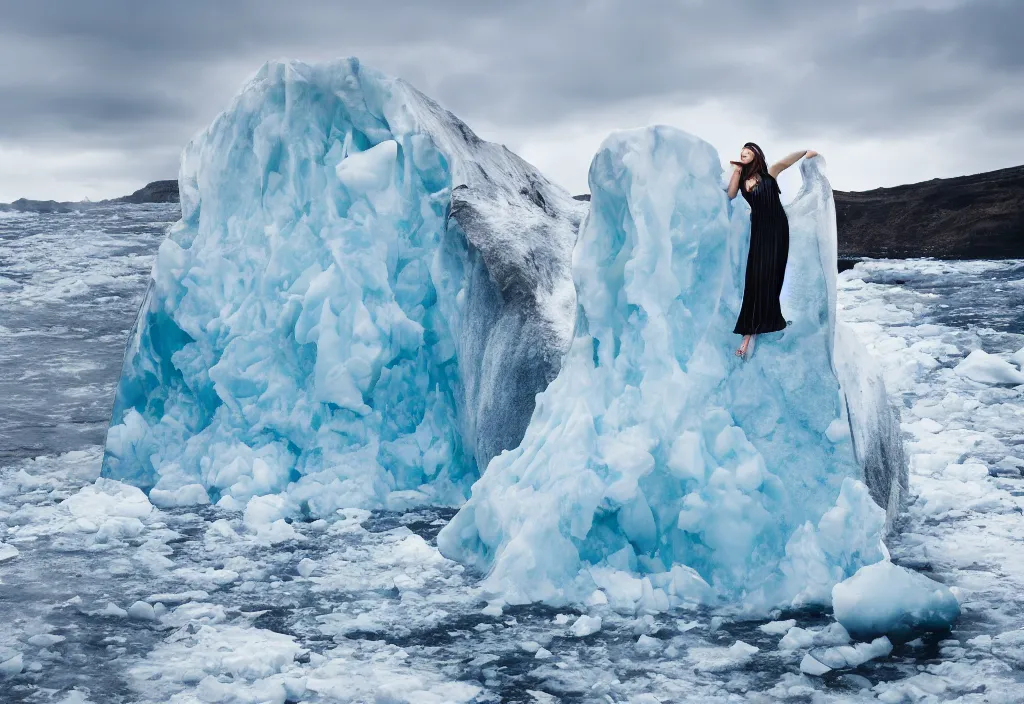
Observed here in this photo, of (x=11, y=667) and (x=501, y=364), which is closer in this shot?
(x=11, y=667)

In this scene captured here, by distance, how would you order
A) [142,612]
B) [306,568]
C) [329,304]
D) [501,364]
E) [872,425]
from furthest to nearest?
[329,304] < [501,364] < [872,425] < [306,568] < [142,612]

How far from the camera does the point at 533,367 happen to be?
7078 millimetres

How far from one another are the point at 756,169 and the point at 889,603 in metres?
2.62

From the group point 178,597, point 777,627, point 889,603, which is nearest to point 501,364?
point 178,597

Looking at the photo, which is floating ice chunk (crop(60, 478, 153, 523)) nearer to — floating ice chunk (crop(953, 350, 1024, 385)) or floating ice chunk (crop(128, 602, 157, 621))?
floating ice chunk (crop(128, 602, 157, 621))

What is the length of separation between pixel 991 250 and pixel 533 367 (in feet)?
69.9

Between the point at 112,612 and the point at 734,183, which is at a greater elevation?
the point at 734,183

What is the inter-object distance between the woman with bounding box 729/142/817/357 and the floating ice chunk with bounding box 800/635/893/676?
69.7 inches

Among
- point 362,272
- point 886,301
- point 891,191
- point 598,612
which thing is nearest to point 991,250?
point 891,191

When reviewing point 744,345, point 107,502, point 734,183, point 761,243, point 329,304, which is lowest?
point 107,502

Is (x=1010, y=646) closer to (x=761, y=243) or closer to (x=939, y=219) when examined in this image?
(x=761, y=243)

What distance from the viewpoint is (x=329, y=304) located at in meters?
7.93

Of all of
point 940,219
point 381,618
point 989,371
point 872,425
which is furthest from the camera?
point 940,219

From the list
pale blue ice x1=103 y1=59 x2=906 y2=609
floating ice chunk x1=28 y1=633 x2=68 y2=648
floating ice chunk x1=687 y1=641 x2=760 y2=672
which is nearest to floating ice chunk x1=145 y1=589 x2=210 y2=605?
floating ice chunk x1=28 y1=633 x2=68 y2=648
